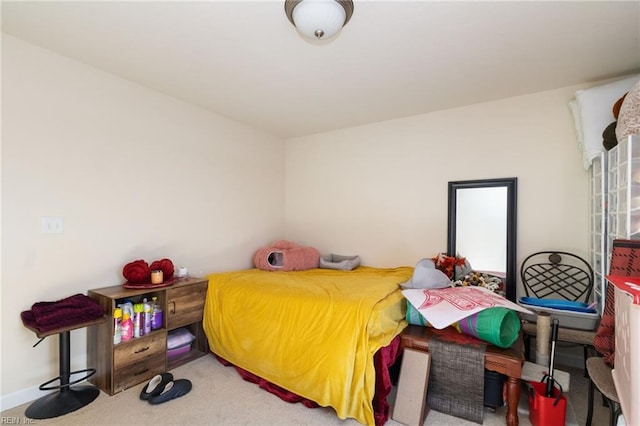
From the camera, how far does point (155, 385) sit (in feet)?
7.16

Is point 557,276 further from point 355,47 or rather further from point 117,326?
point 117,326

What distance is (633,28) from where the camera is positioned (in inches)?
70.6

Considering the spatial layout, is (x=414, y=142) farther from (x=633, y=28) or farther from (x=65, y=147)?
(x=65, y=147)

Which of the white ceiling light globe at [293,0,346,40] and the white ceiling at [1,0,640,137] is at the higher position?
the white ceiling at [1,0,640,137]

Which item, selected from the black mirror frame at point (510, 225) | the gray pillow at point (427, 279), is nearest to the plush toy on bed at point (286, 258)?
the gray pillow at point (427, 279)

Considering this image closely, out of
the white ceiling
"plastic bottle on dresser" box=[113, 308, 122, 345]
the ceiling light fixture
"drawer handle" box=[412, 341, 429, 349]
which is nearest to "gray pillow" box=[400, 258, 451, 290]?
"drawer handle" box=[412, 341, 429, 349]

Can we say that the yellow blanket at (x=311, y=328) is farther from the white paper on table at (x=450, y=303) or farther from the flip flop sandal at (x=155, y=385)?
the flip flop sandal at (x=155, y=385)

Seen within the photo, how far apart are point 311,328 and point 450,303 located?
963mm

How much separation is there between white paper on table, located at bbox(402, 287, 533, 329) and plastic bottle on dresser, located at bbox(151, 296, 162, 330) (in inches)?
77.0

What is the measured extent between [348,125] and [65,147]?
2.73 m

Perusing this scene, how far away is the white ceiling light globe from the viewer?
1.52 meters

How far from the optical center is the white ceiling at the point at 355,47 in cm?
169

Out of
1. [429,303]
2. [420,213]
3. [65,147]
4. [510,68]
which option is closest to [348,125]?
[420,213]

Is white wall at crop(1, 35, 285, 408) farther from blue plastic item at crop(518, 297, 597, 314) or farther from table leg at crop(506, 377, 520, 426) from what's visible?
blue plastic item at crop(518, 297, 597, 314)
